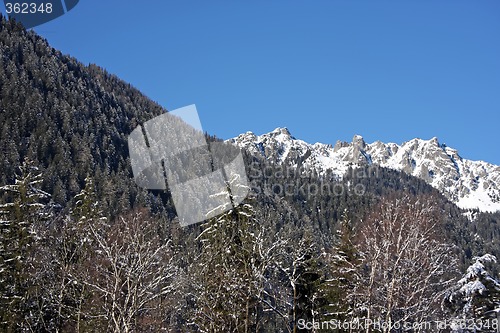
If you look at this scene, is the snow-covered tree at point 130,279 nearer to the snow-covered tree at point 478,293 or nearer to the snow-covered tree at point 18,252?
the snow-covered tree at point 18,252

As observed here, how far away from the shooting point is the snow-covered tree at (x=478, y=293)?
20.1 metres

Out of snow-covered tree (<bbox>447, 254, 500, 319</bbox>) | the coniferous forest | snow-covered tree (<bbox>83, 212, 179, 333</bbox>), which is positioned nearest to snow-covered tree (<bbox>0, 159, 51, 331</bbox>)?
the coniferous forest

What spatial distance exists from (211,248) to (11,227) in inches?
387

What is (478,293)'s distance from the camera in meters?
20.4

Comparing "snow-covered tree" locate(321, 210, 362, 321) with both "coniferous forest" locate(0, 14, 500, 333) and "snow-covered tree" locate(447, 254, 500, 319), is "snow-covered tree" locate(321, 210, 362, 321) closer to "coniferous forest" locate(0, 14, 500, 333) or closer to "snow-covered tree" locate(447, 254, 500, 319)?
"coniferous forest" locate(0, 14, 500, 333)

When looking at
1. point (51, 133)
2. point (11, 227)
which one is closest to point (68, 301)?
point (11, 227)

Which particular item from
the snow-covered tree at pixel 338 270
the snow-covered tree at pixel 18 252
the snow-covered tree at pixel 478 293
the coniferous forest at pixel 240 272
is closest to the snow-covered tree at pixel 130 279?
the coniferous forest at pixel 240 272

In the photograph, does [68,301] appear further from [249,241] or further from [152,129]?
[152,129]

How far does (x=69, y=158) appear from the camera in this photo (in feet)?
436

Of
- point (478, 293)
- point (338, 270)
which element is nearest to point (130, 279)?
point (338, 270)

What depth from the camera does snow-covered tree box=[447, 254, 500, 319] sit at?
65.8 feet
